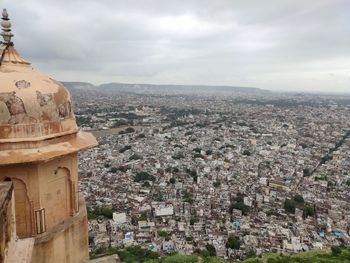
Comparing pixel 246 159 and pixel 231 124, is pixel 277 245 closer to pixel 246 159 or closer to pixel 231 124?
pixel 246 159

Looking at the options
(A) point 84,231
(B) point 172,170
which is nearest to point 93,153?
(B) point 172,170

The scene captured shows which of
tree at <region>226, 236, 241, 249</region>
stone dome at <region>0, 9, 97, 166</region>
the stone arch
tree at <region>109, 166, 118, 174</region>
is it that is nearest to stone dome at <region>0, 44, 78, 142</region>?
stone dome at <region>0, 9, 97, 166</region>

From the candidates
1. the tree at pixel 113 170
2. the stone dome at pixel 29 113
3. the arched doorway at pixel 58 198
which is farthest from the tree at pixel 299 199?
the stone dome at pixel 29 113

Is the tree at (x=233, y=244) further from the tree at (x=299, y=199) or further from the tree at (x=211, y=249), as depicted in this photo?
the tree at (x=299, y=199)

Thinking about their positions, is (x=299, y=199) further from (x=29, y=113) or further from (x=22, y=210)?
(x=29, y=113)

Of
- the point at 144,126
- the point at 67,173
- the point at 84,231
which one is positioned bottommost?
the point at 144,126

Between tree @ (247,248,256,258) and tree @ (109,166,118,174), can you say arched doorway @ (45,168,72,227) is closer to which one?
tree @ (247,248,256,258)


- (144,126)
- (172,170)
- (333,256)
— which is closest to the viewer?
(333,256)

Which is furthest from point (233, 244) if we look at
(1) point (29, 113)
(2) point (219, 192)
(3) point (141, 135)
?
(3) point (141, 135)
